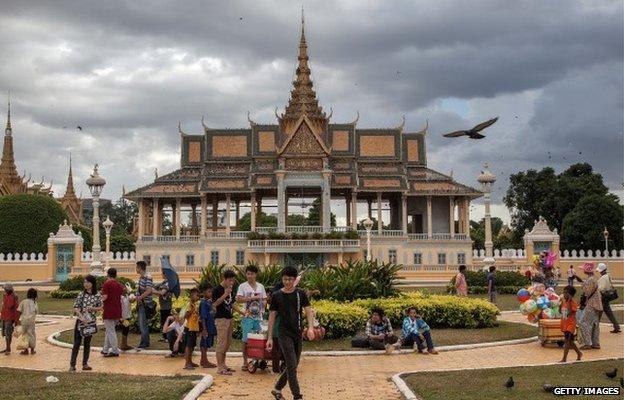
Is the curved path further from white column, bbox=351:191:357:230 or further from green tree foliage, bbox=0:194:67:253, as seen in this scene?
green tree foliage, bbox=0:194:67:253

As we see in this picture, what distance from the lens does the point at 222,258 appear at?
171ft

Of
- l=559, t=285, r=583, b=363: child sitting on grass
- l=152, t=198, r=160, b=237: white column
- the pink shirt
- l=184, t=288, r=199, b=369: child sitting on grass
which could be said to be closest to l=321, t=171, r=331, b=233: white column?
l=152, t=198, r=160, b=237: white column

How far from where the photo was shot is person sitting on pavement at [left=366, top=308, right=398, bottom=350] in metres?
14.8

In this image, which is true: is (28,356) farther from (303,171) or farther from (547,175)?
(547,175)

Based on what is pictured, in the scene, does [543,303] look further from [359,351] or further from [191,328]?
[191,328]

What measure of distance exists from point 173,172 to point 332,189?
40.8 ft

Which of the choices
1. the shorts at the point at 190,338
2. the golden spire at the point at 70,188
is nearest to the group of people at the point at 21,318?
the shorts at the point at 190,338

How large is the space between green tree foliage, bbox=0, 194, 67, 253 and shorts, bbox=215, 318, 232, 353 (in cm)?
4815

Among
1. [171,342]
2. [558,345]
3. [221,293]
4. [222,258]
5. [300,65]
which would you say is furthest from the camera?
[300,65]

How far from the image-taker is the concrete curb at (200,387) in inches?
387

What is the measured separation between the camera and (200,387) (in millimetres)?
10453

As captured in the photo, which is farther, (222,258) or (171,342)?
(222,258)

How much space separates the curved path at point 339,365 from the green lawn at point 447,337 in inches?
30.0

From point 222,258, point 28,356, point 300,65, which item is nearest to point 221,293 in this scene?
point 28,356
